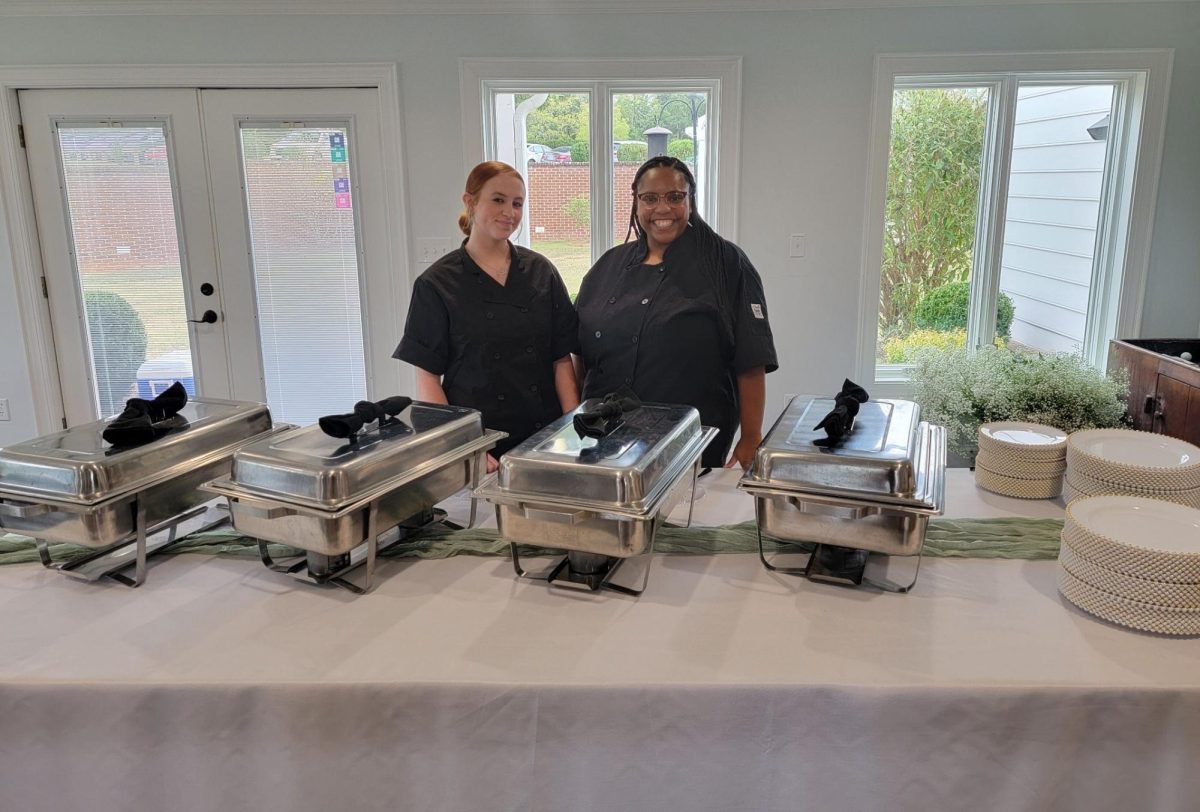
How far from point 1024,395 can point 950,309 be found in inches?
63.5

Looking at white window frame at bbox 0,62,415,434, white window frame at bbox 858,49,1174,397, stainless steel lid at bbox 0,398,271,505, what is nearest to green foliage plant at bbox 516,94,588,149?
white window frame at bbox 0,62,415,434

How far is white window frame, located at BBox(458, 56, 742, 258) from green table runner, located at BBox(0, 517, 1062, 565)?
2336 mm

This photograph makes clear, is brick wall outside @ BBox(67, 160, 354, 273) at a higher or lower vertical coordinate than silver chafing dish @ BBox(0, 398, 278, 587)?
higher

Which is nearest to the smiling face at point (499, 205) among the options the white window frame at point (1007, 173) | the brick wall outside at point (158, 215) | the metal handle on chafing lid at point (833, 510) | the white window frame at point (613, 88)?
the metal handle on chafing lid at point (833, 510)

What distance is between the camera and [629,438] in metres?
1.19

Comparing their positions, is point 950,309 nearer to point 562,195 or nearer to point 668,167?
point 562,195

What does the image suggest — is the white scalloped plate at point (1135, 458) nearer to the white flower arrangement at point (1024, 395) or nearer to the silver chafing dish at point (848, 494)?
the silver chafing dish at point (848, 494)

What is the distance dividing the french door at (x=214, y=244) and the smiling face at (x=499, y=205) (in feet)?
6.18

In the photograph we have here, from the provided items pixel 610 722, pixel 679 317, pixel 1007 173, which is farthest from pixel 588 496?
pixel 1007 173

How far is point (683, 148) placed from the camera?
11.5 feet

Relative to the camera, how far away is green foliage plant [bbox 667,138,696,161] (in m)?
3.49

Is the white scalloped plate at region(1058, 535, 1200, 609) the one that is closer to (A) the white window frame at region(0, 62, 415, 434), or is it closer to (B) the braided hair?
(B) the braided hair

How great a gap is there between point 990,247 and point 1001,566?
9.18 ft

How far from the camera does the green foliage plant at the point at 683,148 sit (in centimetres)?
349
